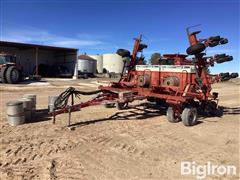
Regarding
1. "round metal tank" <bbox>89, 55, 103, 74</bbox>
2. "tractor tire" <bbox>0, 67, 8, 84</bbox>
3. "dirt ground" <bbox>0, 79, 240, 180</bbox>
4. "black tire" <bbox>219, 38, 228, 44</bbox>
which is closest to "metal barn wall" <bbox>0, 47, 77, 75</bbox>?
"tractor tire" <bbox>0, 67, 8, 84</bbox>

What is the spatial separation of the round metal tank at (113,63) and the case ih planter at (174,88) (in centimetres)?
3994

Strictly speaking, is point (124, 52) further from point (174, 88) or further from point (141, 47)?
point (174, 88)

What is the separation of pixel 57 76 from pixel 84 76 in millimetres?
3114

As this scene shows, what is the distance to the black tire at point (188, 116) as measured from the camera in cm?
818

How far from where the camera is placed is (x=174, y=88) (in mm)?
9008

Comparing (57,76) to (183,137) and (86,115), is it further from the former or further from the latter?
(183,137)

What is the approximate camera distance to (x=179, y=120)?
8.84 m

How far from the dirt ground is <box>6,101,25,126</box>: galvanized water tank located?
181mm

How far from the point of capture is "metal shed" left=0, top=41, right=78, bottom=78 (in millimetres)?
30547

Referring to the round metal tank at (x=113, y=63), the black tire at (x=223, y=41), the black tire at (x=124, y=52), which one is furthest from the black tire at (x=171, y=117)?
the round metal tank at (x=113, y=63)

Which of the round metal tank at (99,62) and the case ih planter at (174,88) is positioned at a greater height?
the round metal tank at (99,62)

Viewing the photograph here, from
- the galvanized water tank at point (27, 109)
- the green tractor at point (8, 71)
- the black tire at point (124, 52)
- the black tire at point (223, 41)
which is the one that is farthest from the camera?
the green tractor at point (8, 71)

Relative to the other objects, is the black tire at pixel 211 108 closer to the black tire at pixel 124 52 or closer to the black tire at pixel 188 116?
the black tire at pixel 188 116

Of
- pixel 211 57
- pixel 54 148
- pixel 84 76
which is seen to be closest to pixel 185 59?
pixel 211 57
